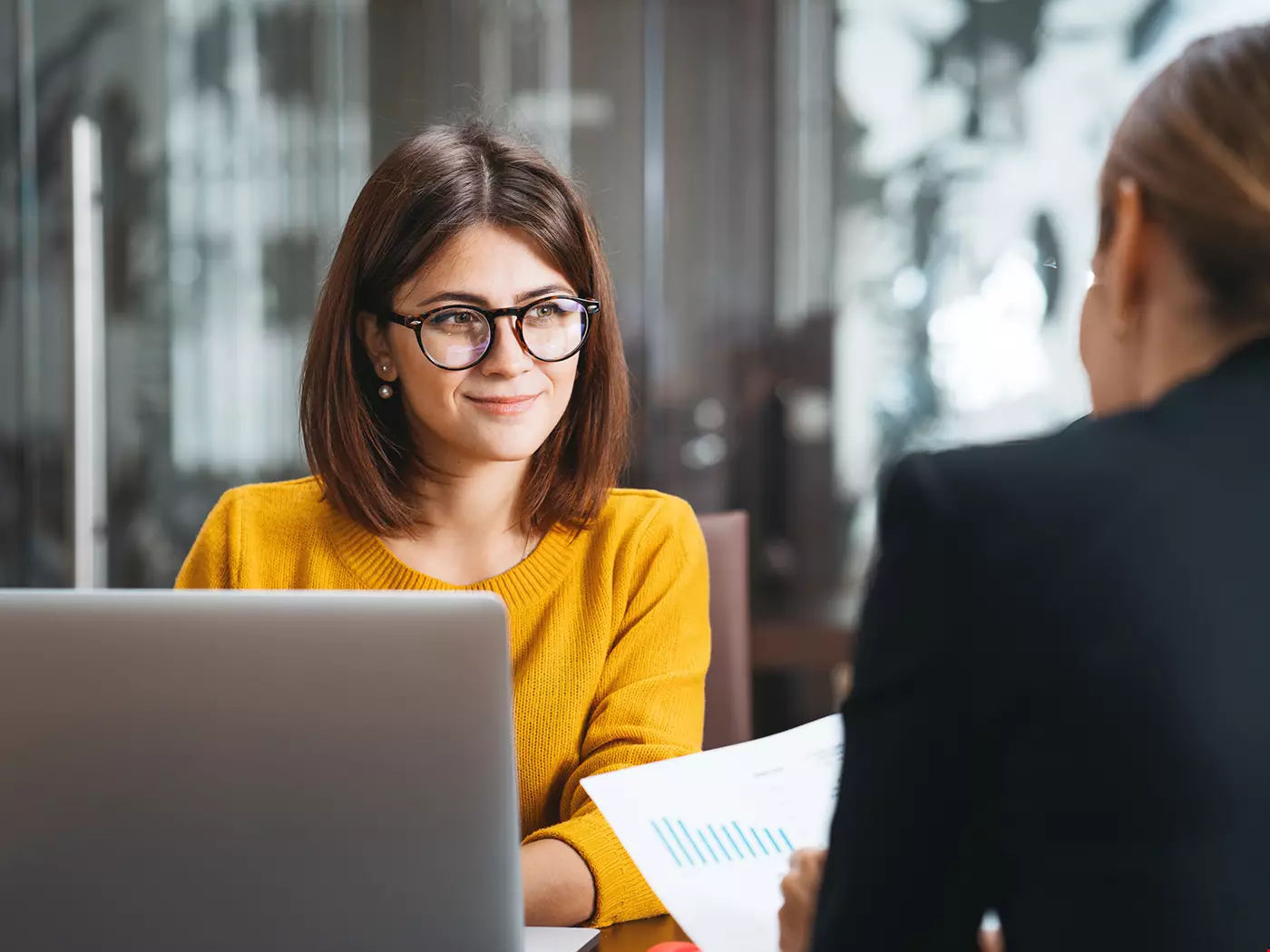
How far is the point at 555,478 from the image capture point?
57.6 inches

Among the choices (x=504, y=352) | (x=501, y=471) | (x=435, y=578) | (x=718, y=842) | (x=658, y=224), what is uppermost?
(x=658, y=224)

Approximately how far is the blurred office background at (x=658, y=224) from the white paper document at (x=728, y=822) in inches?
90.4

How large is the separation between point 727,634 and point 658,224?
1808 mm

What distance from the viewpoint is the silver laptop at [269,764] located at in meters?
0.68

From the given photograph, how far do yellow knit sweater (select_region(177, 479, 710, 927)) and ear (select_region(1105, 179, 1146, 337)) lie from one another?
2.24 feet

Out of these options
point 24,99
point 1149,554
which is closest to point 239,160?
point 24,99

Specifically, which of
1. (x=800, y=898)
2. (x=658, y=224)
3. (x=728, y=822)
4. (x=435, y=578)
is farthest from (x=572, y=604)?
(x=658, y=224)

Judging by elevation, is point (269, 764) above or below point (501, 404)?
below

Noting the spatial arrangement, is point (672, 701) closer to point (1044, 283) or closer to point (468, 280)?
point (468, 280)

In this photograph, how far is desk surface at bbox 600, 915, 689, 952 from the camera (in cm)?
93

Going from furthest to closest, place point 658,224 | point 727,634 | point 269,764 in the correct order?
point 658,224
point 727,634
point 269,764

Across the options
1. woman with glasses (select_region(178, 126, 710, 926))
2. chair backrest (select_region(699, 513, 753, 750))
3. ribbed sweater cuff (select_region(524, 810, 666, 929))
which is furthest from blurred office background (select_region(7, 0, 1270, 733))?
ribbed sweater cuff (select_region(524, 810, 666, 929))

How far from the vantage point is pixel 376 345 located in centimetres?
142

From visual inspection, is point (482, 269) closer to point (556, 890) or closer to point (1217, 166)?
point (556, 890)
